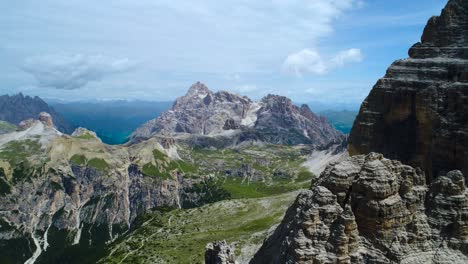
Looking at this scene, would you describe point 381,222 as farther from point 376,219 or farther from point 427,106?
point 427,106

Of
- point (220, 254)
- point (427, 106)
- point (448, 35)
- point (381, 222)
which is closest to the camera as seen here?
point (381, 222)

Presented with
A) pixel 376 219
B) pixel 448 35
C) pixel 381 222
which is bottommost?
pixel 381 222

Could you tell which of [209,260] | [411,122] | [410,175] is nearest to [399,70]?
[411,122]

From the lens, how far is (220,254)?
69438 millimetres

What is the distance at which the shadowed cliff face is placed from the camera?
95.7m

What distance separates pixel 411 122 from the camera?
4245 inches

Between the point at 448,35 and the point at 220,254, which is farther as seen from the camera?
the point at 448,35

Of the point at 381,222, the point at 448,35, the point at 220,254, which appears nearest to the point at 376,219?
the point at 381,222

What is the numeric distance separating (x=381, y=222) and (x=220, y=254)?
28737mm

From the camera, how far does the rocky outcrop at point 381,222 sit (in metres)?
49.3

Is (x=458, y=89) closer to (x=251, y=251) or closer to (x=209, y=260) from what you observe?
(x=209, y=260)

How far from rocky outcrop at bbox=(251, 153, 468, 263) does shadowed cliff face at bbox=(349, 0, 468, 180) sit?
42.2 metres

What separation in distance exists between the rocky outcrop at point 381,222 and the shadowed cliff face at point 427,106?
4218cm

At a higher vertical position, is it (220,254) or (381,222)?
(381,222)
